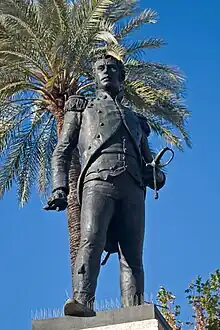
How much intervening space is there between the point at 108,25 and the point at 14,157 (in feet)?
11.0

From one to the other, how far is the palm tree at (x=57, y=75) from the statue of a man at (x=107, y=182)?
7429 mm

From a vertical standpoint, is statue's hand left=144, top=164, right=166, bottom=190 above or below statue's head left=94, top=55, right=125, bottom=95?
below

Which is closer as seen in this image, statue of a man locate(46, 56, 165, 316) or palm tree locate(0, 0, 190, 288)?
statue of a man locate(46, 56, 165, 316)

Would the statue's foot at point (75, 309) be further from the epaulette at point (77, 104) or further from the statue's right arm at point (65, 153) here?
the epaulette at point (77, 104)

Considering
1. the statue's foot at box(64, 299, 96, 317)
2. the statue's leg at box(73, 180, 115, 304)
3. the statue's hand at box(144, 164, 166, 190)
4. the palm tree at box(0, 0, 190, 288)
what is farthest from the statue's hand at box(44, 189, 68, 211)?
the palm tree at box(0, 0, 190, 288)

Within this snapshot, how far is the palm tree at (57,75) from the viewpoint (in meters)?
16.2

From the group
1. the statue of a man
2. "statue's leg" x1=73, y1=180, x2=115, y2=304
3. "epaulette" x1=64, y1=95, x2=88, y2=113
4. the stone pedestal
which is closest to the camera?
the stone pedestal

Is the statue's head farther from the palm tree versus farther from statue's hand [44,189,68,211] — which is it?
the palm tree

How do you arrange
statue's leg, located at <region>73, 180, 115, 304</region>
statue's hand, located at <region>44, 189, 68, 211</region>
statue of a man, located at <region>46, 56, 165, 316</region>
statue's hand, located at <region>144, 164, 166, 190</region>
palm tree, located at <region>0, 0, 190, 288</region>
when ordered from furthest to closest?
palm tree, located at <region>0, 0, 190, 288</region> → statue's hand, located at <region>144, 164, 166, 190</region> → statue's hand, located at <region>44, 189, 68, 211</region> → statue of a man, located at <region>46, 56, 165, 316</region> → statue's leg, located at <region>73, 180, 115, 304</region>

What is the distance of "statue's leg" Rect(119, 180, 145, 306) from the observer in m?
7.20

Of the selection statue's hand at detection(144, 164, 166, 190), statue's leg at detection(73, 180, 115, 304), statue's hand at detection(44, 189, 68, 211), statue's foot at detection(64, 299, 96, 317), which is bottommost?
statue's foot at detection(64, 299, 96, 317)

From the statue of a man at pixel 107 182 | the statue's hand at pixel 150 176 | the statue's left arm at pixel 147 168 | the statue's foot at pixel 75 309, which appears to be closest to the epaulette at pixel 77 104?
the statue of a man at pixel 107 182

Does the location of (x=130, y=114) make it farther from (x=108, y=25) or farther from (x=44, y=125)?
(x=44, y=125)

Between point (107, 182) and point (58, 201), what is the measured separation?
0.45 metres
